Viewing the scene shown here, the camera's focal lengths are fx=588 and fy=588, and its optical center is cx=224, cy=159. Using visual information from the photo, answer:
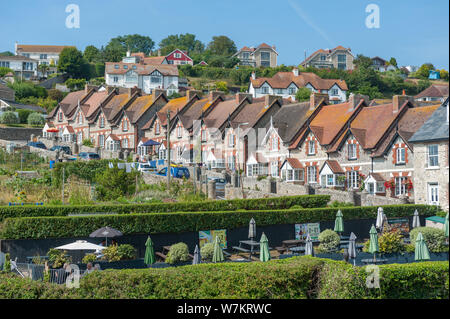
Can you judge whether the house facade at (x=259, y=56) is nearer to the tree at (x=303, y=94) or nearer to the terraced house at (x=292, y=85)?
the terraced house at (x=292, y=85)

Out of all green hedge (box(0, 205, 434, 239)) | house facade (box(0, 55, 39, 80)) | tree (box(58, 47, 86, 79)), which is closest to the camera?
green hedge (box(0, 205, 434, 239))

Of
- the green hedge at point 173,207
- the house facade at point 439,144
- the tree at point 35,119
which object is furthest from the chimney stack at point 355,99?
the tree at point 35,119

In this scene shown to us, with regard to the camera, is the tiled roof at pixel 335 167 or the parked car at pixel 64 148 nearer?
the tiled roof at pixel 335 167

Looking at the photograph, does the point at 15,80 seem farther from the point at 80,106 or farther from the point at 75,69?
the point at 80,106

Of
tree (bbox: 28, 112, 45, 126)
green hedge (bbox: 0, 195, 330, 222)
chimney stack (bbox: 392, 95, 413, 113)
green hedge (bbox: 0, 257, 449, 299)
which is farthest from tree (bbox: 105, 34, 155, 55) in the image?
green hedge (bbox: 0, 257, 449, 299)

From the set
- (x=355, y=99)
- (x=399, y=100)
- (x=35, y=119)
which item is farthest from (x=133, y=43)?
(x=399, y=100)

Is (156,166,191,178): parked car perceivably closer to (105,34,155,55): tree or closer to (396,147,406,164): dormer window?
(396,147,406,164): dormer window

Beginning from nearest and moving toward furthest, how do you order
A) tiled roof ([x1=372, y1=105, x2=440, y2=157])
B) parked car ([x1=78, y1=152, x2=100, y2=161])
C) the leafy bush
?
the leafy bush < tiled roof ([x1=372, y1=105, x2=440, y2=157]) < parked car ([x1=78, y1=152, x2=100, y2=161])
